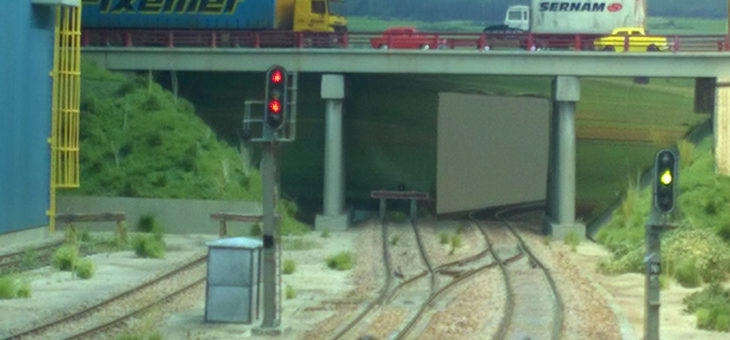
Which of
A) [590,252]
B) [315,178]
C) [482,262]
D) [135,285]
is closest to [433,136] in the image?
[315,178]

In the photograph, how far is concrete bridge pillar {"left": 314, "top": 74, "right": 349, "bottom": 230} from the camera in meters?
43.6

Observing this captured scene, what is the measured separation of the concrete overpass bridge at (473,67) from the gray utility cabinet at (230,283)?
69.0 feet

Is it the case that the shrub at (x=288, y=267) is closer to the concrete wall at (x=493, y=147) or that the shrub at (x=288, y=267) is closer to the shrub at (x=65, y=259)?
the shrub at (x=65, y=259)

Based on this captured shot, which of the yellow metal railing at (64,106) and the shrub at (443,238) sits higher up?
the yellow metal railing at (64,106)

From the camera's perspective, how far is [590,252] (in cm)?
3800

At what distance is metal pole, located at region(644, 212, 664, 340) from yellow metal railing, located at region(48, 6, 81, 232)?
20439mm

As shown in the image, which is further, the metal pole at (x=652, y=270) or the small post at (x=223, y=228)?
the small post at (x=223, y=228)

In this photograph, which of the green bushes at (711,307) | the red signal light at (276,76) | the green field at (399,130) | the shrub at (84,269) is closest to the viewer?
the red signal light at (276,76)

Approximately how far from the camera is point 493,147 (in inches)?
2152

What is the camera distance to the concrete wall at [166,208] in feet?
126

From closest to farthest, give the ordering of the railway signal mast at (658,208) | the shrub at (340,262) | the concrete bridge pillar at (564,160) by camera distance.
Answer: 1. the railway signal mast at (658,208)
2. the shrub at (340,262)
3. the concrete bridge pillar at (564,160)

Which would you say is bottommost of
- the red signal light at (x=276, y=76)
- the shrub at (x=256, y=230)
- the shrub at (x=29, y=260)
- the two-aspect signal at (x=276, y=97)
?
the shrub at (x=29, y=260)

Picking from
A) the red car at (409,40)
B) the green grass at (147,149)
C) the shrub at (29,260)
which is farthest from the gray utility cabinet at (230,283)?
the red car at (409,40)

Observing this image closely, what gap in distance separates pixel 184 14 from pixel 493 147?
13304 mm
